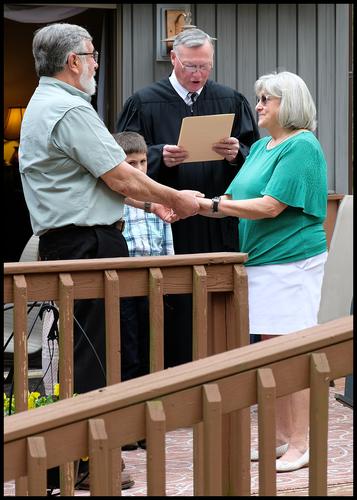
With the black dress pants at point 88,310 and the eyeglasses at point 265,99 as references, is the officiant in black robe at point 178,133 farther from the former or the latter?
the black dress pants at point 88,310

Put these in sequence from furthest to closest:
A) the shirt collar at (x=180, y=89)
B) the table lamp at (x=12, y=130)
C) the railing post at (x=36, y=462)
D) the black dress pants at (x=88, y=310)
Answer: the table lamp at (x=12, y=130)
the shirt collar at (x=180, y=89)
the black dress pants at (x=88, y=310)
the railing post at (x=36, y=462)

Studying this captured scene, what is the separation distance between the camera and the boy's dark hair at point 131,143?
5258 mm

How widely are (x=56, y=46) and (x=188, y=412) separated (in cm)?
243

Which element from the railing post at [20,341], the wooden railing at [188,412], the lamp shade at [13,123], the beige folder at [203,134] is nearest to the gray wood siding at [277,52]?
the beige folder at [203,134]

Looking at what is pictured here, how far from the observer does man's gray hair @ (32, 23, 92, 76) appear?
183 inches

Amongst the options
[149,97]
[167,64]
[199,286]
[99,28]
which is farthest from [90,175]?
[99,28]

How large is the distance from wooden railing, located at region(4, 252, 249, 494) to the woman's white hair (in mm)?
888

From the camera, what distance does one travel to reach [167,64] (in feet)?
25.5

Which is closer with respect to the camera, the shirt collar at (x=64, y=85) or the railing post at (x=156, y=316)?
the railing post at (x=156, y=316)

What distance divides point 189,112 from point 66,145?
62.2 inches

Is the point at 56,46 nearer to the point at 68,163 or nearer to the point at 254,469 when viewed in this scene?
the point at 68,163

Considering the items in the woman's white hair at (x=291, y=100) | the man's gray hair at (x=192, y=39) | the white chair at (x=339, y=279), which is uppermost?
the man's gray hair at (x=192, y=39)

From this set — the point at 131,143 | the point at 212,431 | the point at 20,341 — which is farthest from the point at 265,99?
the point at 212,431

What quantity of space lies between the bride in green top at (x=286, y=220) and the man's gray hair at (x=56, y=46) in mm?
807
